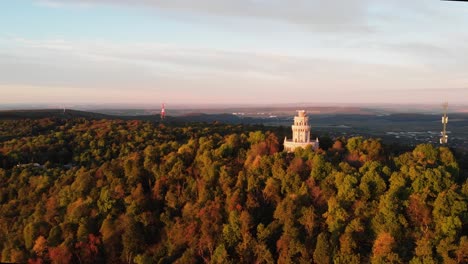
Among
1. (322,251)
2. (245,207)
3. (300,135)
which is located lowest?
(322,251)

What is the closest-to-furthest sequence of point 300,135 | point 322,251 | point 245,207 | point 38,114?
point 322,251 < point 245,207 < point 300,135 < point 38,114

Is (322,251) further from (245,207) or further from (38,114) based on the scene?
(38,114)

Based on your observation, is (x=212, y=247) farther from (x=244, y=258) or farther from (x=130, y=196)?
(x=130, y=196)

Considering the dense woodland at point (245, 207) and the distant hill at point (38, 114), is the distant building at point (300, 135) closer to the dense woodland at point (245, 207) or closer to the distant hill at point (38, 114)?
the dense woodland at point (245, 207)

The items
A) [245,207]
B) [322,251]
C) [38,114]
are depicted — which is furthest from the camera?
[38,114]

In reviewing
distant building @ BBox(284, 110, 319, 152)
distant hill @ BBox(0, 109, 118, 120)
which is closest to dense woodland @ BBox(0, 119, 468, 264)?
distant building @ BBox(284, 110, 319, 152)

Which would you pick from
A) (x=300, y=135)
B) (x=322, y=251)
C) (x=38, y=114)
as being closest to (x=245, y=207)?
(x=322, y=251)

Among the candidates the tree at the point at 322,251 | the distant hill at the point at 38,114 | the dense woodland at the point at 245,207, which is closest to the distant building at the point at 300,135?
the dense woodland at the point at 245,207
